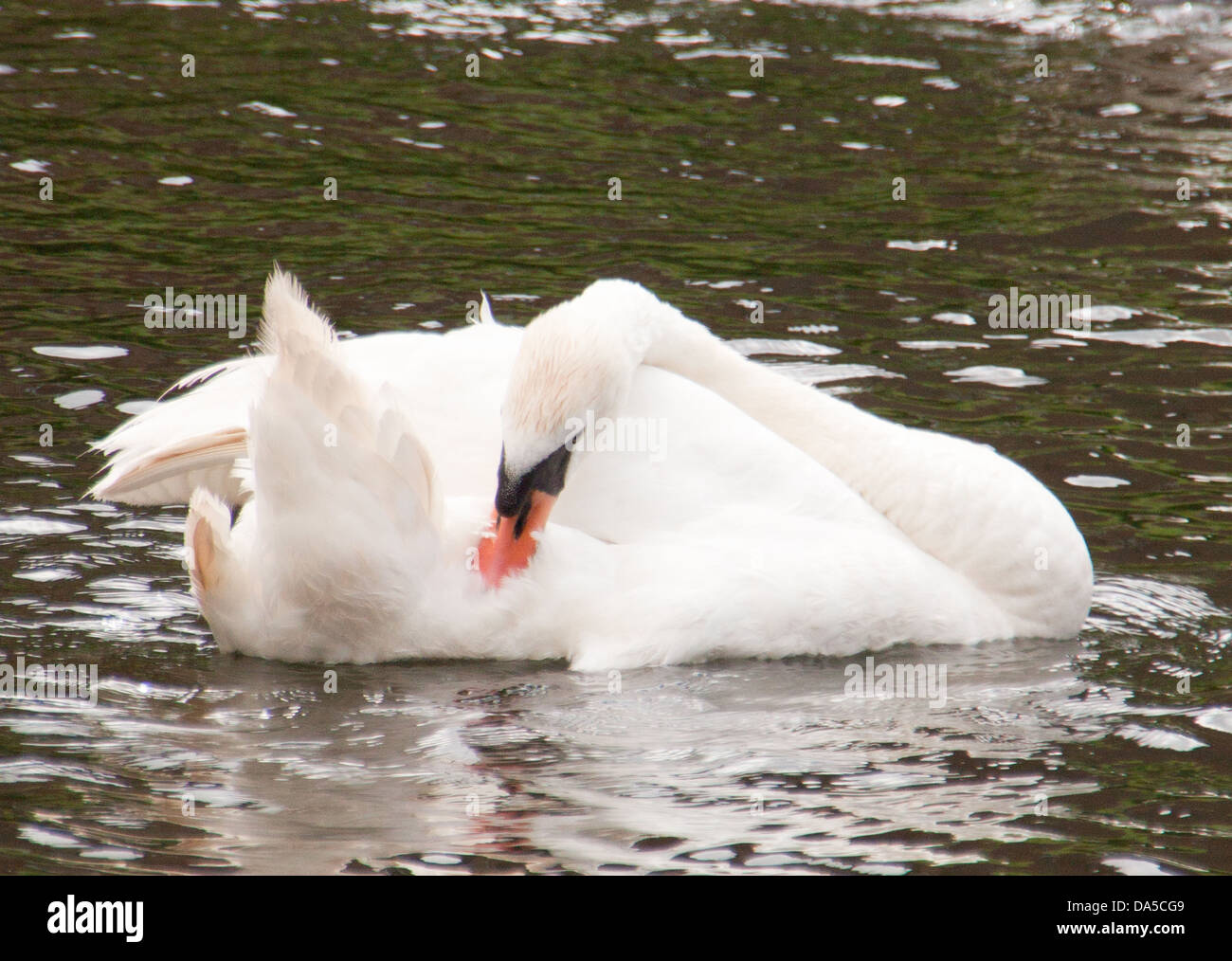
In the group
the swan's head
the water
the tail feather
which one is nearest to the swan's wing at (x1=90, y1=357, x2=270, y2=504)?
the tail feather

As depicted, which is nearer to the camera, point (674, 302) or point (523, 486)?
point (523, 486)

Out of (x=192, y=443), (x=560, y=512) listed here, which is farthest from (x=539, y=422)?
(x=192, y=443)

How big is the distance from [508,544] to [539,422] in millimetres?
418

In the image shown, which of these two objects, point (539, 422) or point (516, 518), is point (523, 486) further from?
point (539, 422)

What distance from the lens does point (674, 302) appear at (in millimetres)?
10219

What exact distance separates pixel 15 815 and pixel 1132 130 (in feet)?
35.9

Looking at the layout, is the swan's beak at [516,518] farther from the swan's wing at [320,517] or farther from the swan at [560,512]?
the swan's wing at [320,517]

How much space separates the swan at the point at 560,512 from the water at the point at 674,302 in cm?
19

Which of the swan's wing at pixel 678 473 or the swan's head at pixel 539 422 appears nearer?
the swan's head at pixel 539 422

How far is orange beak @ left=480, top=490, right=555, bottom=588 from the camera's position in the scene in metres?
5.89

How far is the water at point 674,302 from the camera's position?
16.8 ft

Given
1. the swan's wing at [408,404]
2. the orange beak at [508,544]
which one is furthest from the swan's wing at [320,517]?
the swan's wing at [408,404]

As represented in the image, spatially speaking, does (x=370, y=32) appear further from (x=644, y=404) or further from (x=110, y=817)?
(x=110, y=817)

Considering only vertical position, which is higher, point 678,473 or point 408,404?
point 408,404
